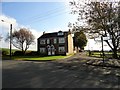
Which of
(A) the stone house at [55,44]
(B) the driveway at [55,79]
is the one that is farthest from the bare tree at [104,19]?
(A) the stone house at [55,44]

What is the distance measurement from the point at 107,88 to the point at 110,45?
2572 centimetres

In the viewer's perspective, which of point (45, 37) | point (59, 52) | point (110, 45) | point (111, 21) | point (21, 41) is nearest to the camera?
point (111, 21)

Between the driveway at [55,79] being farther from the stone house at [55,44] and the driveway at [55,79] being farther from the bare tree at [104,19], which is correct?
the stone house at [55,44]

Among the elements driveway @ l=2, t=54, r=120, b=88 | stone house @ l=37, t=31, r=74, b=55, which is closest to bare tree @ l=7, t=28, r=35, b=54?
stone house @ l=37, t=31, r=74, b=55

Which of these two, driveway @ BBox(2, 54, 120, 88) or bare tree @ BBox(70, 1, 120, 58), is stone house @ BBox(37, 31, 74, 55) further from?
driveway @ BBox(2, 54, 120, 88)

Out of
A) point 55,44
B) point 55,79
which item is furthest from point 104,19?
point 55,44

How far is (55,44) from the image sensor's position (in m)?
70.3

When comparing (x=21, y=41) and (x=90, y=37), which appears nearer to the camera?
(x=90, y=37)

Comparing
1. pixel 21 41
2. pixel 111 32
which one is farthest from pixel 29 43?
pixel 111 32

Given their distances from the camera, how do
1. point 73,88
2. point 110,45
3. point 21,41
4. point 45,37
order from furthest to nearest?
point 21,41
point 45,37
point 110,45
point 73,88

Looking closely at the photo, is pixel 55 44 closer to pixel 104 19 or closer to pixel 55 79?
pixel 104 19

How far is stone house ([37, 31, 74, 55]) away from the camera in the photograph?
68.5 meters

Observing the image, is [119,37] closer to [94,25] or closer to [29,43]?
[94,25]

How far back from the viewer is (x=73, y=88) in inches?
497
